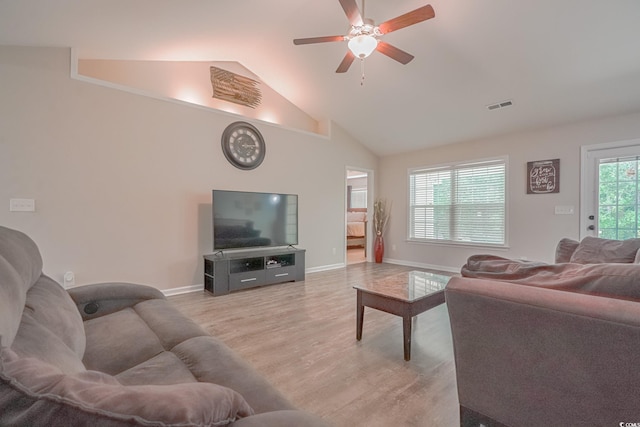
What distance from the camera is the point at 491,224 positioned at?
5.13 meters

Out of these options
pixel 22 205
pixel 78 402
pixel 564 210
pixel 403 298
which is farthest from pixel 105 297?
pixel 564 210

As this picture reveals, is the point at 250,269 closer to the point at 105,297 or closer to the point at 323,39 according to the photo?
the point at 105,297

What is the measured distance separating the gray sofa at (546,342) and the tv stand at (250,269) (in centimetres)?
319

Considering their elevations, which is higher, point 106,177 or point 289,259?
point 106,177

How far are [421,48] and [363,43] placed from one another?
151cm

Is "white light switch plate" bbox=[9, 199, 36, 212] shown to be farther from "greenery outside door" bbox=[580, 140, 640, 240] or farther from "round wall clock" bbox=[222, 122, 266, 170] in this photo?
"greenery outside door" bbox=[580, 140, 640, 240]

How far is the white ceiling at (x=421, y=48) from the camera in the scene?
2.80 meters

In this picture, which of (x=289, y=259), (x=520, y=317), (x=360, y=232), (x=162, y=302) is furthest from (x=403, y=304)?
(x=360, y=232)

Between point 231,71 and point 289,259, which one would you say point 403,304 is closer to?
point 289,259

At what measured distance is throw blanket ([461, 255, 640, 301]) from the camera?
3.57ft

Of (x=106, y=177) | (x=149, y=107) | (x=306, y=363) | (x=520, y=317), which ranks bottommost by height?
(x=306, y=363)

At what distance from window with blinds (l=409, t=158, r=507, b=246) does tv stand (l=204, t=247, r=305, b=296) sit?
281cm

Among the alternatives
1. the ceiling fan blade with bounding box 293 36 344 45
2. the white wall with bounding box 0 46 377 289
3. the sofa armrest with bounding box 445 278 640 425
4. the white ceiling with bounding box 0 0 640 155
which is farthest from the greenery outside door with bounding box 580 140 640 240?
the white wall with bounding box 0 46 377 289

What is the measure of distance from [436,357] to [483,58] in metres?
3.45
